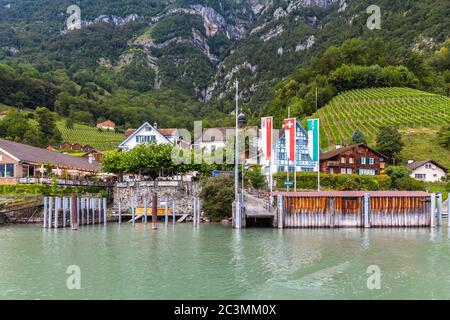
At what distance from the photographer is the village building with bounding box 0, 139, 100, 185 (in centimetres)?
5666

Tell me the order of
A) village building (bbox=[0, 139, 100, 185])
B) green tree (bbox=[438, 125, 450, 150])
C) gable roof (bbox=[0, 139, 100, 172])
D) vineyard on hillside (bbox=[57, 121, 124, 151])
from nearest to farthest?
village building (bbox=[0, 139, 100, 185]), gable roof (bbox=[0, 139, 100, 172]), green tree (bbox=[438, 125, 450, 150]), vineyard on hillside (bbox=[57, 121, 124, 151])

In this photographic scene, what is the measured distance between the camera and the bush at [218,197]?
5569 cm

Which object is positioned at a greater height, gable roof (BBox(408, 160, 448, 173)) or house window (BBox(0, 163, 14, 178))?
gable roof (BBox(408, 160, 448, 173))

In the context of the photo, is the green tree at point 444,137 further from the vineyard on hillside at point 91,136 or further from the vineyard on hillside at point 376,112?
the vineyard on hillside at point 91,136

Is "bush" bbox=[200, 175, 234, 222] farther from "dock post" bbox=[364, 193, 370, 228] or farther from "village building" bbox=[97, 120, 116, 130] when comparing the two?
"village building" bbox=[97, 120, 116, 130]

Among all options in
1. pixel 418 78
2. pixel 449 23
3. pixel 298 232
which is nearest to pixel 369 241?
pixel 298 232

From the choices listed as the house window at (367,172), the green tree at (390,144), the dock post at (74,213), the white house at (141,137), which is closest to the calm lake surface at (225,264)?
the dock post at (74,213)

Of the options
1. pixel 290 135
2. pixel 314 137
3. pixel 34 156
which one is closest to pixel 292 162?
pixel 314 137

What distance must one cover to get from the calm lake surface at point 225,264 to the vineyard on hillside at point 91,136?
265 feet

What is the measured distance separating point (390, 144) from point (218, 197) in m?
39.9

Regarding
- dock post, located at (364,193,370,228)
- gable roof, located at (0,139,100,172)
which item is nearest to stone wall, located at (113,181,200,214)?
gable roof, located at (0,139,100,172)

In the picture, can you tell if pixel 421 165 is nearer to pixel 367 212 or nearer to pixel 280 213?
pixel 367 212

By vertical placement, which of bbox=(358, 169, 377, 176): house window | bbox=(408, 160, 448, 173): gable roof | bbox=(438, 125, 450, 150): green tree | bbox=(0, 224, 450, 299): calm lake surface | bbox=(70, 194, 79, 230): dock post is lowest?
bbox=(0, 224, 450, 299): calm lake surface

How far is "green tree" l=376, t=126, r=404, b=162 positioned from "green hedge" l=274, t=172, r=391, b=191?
1456 centimetres
